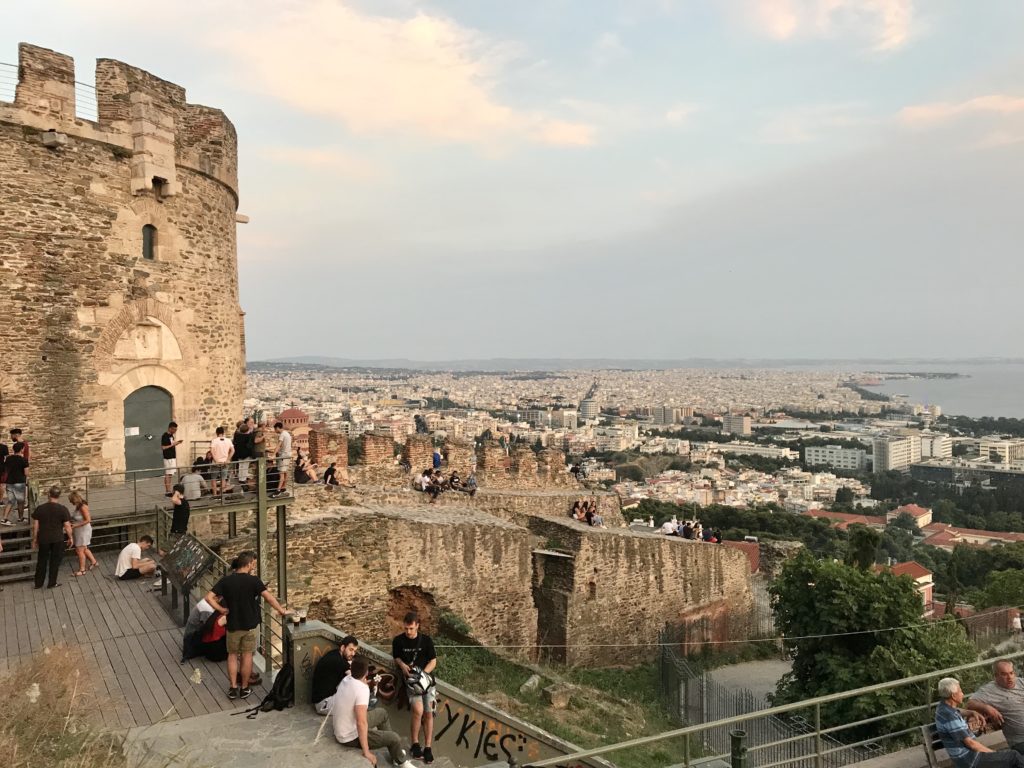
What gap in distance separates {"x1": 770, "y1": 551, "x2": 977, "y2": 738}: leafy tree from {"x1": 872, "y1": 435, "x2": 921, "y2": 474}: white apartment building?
8957 centimetres

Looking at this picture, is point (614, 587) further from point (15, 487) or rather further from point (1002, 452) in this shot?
point (1002, 452)

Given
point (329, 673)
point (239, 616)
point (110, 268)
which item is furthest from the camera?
point (110, 268)

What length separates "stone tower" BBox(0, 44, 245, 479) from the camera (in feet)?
36.6

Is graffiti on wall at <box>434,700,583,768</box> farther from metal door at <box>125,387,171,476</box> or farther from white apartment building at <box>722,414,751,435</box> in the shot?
white apartment building at <box>722,414,751,435</box>

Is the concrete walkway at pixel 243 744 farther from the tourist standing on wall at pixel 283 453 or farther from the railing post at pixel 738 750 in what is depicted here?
the tourist standing on wall at pixel 283 453

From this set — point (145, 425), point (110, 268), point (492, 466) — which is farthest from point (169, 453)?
point (492, 466)

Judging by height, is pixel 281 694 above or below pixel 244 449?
below

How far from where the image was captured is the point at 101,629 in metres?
7.56

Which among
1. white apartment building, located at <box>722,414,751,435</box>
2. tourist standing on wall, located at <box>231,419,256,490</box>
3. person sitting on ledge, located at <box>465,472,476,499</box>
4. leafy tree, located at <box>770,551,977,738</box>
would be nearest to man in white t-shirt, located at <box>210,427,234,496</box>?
tourist standing on wall, located at <box>231,419,256,490</box>

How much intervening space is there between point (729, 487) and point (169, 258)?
219ft

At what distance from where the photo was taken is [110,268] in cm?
1205

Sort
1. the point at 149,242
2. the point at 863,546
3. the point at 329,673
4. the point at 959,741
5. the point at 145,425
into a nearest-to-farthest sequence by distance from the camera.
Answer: the point at 959,741 < the point at 329,673 < the point at 145,425 < the point at 149,242 < the point at 863,546

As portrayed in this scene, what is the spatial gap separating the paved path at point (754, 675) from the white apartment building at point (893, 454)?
8561cm

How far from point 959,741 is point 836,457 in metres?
111
